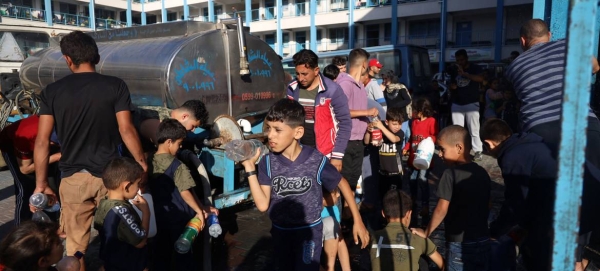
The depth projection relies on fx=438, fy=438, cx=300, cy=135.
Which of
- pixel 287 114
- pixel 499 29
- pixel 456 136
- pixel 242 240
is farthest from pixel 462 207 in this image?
pixel 499 29

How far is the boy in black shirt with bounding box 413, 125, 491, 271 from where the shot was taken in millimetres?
2883

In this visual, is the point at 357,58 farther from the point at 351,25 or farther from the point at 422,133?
the point at 351,25

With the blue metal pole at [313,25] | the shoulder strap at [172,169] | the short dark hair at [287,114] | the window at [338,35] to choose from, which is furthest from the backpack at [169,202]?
the window at [338,35]

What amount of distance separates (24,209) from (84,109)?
1.75 meters

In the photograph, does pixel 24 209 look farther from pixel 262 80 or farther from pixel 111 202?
pixel 262 80

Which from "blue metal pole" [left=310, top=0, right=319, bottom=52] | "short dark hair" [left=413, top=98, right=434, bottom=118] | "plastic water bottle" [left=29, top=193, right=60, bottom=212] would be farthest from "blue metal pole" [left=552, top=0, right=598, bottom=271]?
"blue metal pole" [left=310, top=0, right=319, bottom=52]

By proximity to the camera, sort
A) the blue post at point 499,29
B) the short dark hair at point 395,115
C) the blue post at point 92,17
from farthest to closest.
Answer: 1. the blue post at point 92,17
2. the blue post at point 499,29
3. the short dark hair at point 395,115

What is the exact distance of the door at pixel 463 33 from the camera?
2941 cm

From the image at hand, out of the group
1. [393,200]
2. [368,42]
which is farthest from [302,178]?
[368,42]

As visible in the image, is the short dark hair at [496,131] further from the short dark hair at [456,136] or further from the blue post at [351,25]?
the blue post at [351,25]

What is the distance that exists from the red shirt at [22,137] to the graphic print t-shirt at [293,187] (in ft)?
7.68

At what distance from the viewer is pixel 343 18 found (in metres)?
32.4

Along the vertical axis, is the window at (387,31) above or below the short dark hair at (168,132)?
above

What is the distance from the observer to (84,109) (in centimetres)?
304
